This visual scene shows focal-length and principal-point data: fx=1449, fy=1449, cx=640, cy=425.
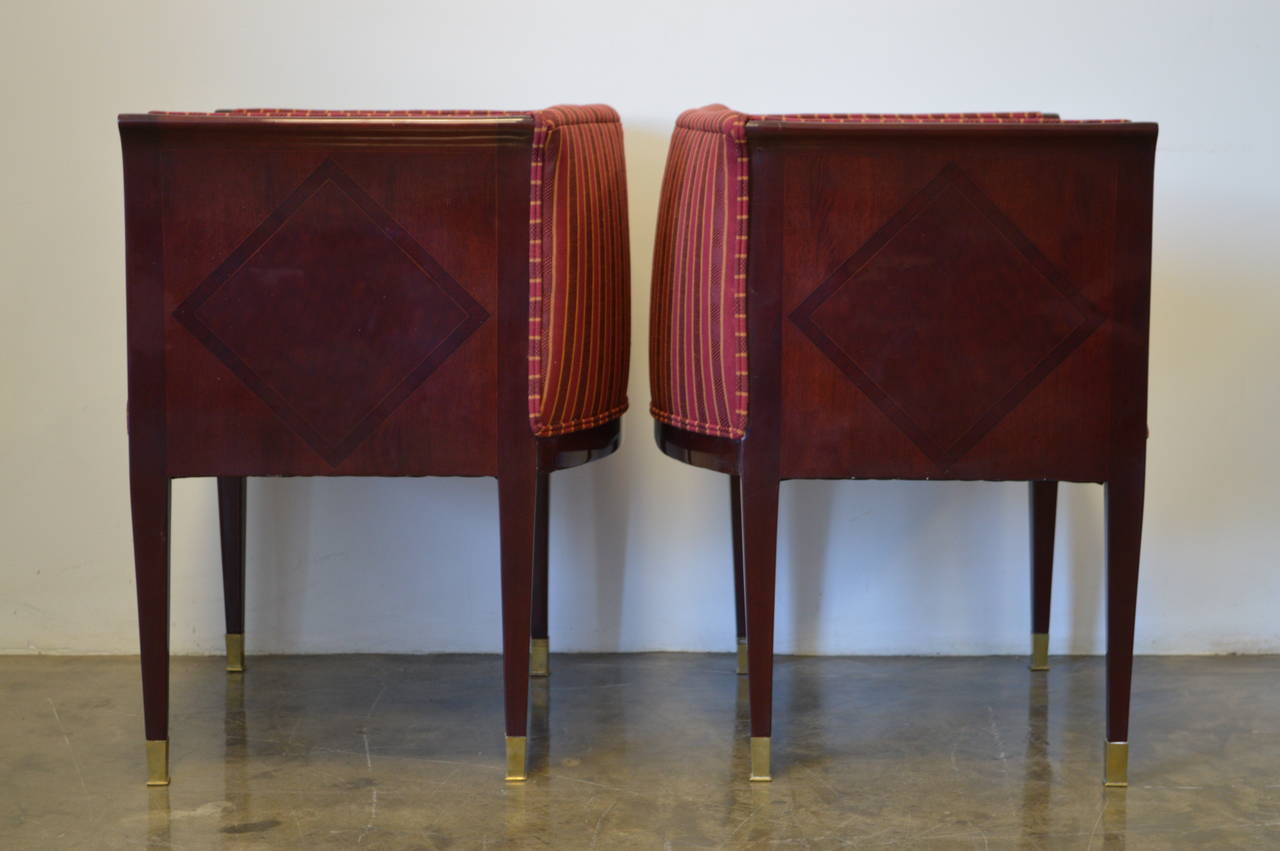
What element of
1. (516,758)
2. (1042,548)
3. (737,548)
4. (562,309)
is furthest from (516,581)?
(1042,548)

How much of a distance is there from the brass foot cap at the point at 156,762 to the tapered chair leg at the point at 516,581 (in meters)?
0.49

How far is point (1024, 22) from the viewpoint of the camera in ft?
8.59

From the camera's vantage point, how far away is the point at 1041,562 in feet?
8.59

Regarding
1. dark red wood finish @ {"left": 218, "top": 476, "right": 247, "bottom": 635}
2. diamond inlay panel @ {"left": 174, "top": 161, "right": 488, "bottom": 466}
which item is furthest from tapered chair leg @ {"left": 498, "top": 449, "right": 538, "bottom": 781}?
dark red wood finish @ {"left": 218, "top": 476, "right": 247, "bottom": 635}

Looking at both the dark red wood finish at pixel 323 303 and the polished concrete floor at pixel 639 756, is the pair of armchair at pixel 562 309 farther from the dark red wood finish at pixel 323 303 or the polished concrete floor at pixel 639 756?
the polished concrete floor at pixel 639 756

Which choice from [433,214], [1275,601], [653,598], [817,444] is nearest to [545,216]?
[433,214]

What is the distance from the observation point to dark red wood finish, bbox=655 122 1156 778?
1.95 m

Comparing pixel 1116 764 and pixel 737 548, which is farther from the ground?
pixel 737 548

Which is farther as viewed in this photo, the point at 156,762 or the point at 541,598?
the point at 541,598

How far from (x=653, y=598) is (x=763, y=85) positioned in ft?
3.19

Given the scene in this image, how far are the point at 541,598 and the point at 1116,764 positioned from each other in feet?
3.34

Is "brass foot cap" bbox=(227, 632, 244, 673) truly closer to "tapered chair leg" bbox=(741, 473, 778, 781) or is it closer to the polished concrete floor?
the polished concrete floor

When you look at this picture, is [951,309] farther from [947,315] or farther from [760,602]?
[760,602]

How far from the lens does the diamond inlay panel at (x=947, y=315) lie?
196cm
